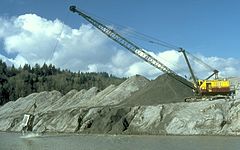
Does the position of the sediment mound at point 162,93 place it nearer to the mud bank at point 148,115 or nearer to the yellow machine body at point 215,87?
the mud bank at point 148,115

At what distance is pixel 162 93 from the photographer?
86688 millimetres

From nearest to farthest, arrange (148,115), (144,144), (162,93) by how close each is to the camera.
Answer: (144,144) → (148,115) → (162,93)

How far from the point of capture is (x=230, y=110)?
62.8 metres

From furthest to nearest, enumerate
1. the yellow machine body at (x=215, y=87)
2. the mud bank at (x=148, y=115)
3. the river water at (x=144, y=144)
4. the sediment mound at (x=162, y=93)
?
the sediment mound at (x=162, y=93) → the yellow machine body at (x=215, y=87) → the mud bank at (x=148, y=115) → the river water at (x=144, y=144)

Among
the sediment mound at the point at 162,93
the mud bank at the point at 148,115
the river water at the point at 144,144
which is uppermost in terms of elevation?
the sediment mound at the point at 162,93

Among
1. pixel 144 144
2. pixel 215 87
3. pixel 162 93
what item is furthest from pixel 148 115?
→ pixel 144 144

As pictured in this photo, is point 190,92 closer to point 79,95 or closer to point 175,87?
point 175,87

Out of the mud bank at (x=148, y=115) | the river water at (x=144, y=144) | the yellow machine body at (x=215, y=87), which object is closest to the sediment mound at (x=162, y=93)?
the mud bank at (x=148, y=115)

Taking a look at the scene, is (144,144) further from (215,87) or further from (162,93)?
(162,93)

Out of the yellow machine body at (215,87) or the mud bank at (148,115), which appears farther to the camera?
the yellow machine body at (215,87)

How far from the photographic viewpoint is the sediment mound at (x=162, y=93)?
84.2 m

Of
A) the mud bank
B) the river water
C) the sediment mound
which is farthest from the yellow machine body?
the river water

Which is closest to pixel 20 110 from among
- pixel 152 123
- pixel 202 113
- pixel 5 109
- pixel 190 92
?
pixel 5 109

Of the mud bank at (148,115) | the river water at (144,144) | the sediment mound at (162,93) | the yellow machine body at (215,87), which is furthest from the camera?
the sediment mound at (162,93)
